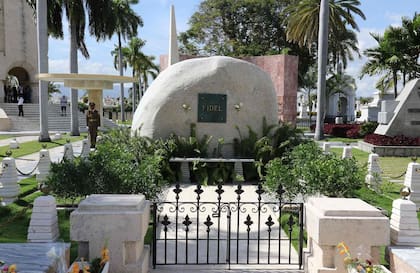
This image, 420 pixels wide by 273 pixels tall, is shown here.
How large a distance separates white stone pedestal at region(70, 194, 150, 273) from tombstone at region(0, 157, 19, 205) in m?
4.52

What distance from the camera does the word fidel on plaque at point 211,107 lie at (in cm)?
1102

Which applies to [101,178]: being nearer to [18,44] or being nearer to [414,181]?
[414,181]

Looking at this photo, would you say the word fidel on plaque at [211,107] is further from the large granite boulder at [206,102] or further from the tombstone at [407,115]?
the tombstone at [407,115]

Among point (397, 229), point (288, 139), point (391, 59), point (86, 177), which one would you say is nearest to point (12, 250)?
point (86, 177)

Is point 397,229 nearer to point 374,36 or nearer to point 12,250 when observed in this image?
point 12,250

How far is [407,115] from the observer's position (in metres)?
17.7

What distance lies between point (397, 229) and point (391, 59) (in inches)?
997

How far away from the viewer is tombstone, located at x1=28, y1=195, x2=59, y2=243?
4.34 meters

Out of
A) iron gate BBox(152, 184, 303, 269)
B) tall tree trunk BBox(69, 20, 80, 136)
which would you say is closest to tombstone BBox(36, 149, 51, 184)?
iron gate BBox(152, 184, 303, 269)

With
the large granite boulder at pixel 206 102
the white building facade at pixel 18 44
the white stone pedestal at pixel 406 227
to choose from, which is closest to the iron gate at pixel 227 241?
the white stone pedestal at pixel 406 227

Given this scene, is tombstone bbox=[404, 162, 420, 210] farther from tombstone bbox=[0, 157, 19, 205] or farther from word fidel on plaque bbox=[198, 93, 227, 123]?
tombstone bbox=[0, 157, 19, 205]

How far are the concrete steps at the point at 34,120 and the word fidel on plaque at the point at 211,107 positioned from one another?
2072 centimetres

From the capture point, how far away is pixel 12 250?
13.4 feet

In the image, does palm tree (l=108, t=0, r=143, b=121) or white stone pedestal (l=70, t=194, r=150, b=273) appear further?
palm tree (l=108, t=0, r=143, b=121)
